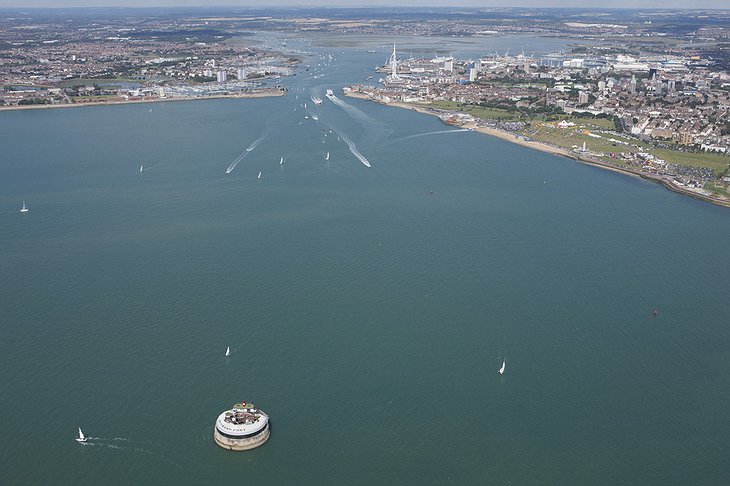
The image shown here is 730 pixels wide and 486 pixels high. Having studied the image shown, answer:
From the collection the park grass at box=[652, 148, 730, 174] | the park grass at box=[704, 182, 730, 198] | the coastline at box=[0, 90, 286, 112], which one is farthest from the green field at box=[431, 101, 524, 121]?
the park grass at box=[704, 182, 730, 198]

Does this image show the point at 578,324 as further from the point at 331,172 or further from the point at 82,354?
the point at 331,172

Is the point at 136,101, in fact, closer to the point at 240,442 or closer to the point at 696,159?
the point at 696,159

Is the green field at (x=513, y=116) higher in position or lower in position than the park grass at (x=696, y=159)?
lower

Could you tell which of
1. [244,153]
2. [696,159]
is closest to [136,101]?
[244,153]

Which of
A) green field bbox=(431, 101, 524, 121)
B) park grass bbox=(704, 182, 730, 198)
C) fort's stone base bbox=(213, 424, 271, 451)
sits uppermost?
fort's stone base bbox=(213, 424, 271, 451)

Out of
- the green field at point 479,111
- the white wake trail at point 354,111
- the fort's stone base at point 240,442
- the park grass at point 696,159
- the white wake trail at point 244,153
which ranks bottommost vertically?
the green field at point 479,111

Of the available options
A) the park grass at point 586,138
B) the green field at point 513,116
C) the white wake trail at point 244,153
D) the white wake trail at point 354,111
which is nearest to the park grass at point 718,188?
the park grass at point 586,138

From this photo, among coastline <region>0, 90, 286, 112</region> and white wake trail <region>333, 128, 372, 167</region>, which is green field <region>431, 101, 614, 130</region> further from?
coastline <region>0, 90, 286, 112</region>

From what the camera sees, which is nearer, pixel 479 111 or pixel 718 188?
pixel 718 188

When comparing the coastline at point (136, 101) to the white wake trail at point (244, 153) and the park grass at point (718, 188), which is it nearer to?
the white wake trail at point (244, 153)

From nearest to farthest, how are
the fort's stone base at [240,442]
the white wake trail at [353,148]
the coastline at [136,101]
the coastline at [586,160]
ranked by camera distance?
1. the fort's stone base at [240,442]
2. the coastline at [586,160]
3. the white wake trail at [353,148]
4. the coastline at [136,101]

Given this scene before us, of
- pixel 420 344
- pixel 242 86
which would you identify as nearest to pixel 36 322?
pixel 420 344
